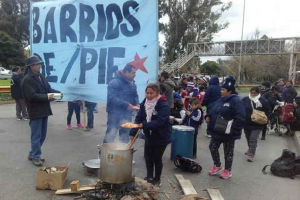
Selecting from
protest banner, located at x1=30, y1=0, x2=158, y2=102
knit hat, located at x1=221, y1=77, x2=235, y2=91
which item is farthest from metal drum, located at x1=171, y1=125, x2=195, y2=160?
knit hat, located at x1=221, y1=77, x2=235, y2=91

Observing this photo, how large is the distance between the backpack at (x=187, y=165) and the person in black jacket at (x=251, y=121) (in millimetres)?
1625

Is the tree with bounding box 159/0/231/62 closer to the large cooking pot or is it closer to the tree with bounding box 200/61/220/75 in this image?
the tree with bounding box 200/61/220/75

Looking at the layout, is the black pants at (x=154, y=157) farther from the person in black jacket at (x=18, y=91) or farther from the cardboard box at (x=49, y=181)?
the person in black jacket at (x=18, y=91)

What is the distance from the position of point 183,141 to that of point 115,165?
2.38 m

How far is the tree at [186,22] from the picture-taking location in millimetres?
30969

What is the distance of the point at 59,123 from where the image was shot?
9188 mm

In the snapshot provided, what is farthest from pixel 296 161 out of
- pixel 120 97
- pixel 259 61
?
pixel 259 61

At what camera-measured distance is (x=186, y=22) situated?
102 ft

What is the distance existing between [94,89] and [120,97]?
115 cm

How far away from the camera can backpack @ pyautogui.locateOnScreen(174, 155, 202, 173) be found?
5.17m

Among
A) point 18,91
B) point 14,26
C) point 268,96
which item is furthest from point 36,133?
point 14,26

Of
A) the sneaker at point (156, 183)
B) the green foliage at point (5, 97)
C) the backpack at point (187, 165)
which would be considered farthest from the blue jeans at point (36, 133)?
the green foliage at point (5, 97)

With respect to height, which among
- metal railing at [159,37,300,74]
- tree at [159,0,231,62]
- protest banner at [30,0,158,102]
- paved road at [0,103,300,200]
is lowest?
paved road at [0,103,300,200]

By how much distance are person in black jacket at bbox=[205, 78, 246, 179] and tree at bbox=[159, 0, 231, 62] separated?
89.0 ft
